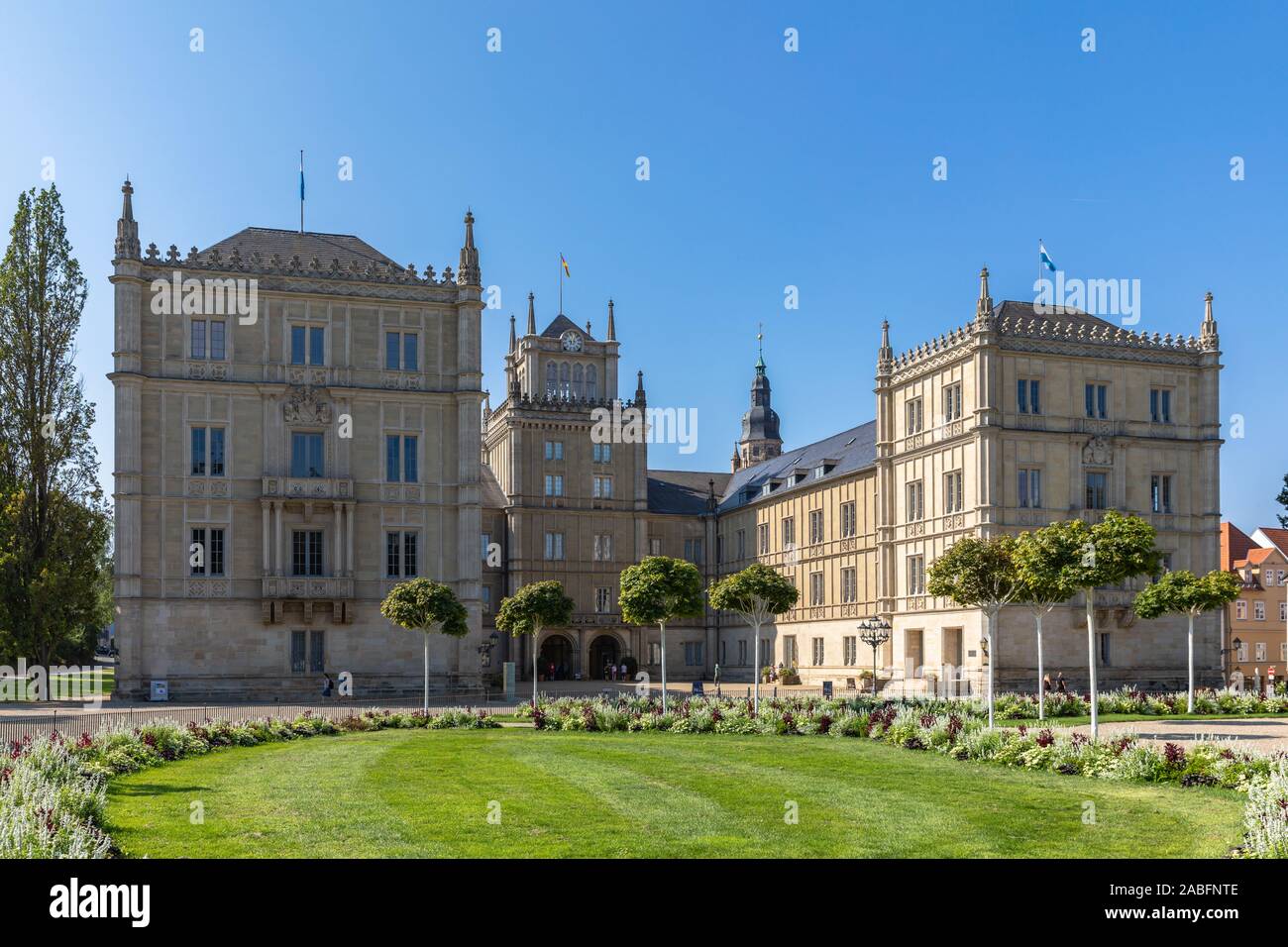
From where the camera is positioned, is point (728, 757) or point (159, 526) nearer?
point (728, 757)

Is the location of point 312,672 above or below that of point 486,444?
below

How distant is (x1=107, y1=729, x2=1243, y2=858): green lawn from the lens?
15.5m

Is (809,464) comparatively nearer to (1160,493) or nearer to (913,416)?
(913,416)

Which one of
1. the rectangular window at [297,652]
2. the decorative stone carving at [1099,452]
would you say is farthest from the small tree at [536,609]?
the decorative stone carving at [1099,452]

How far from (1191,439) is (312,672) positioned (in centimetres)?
4407

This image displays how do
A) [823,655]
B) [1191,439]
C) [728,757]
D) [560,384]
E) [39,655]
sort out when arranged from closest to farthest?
[728,757] < [39,655] < [1191,439] < [823,655] < [560,384]

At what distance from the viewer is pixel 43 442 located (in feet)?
185

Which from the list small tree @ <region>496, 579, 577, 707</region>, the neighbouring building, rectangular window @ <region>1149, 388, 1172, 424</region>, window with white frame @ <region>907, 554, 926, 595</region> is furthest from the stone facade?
the neighbouring building

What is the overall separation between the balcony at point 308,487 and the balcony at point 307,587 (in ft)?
11.7

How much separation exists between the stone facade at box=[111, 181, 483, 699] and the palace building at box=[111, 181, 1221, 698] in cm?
10

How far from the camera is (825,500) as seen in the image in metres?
75.9

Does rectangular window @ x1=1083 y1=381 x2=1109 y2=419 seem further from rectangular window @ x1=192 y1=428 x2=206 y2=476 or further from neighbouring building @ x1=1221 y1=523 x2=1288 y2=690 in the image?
rectangular window @ x1=192 y1=428 x2=206 y2=476
